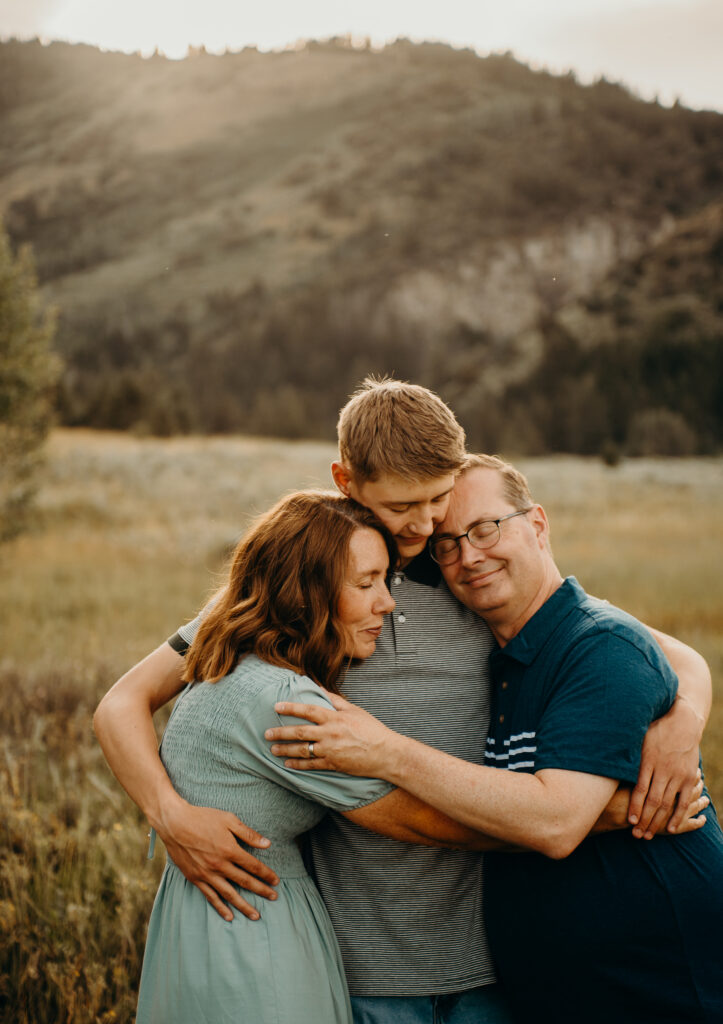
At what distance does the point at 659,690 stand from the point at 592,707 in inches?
9.6

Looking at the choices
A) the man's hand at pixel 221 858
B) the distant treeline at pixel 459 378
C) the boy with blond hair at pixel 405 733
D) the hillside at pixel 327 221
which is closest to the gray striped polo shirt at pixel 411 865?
the boy with blond hair at pixel 405 733

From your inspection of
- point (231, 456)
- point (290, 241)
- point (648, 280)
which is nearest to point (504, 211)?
point (290, 241)

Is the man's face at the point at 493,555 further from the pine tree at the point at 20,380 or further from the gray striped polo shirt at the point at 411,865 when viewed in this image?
the pine tree at the point at 20,380

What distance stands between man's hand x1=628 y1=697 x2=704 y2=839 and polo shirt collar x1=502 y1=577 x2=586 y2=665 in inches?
16.1

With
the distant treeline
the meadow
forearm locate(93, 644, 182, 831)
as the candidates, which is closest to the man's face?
the meadow

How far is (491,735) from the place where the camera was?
264 centimetres

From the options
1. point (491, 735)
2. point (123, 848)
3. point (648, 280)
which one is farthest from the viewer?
point (648, 280)

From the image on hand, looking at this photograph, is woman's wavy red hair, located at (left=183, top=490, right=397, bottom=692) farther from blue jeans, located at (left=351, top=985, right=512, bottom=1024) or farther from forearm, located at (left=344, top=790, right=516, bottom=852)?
blue jeans, located at (left=351, top=985, right=512, bottom=1024)

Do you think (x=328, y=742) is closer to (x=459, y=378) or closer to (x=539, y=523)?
(x=539, y=523)

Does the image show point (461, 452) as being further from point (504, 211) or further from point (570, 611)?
point (504, 211)

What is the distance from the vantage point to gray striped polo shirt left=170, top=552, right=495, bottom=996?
93.6 inches

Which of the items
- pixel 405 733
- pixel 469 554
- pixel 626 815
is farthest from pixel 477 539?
pixel 626 815

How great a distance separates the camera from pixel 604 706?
2.23 metres

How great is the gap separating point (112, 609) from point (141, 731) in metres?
10.9
